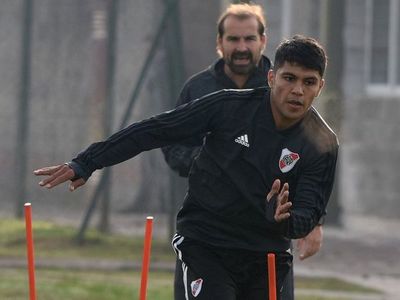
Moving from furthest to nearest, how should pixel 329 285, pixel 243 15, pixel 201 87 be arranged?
pixel 329 285, pixel 243 15, pixel 201 87

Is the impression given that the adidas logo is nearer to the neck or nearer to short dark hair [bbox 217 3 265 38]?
the neck

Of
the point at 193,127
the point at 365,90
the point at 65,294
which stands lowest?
the point at 65,294

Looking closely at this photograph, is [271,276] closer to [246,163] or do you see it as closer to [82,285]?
[246,163]

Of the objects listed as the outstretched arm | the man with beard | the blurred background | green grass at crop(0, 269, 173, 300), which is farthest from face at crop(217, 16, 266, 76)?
the blurred background

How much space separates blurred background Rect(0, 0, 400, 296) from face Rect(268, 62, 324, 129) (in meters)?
7.27

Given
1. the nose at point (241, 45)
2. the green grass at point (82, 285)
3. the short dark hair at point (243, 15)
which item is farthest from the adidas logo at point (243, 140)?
the green grass at point (82, 285)

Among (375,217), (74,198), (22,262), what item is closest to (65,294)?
(22,262)

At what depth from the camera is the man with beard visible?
7.30m

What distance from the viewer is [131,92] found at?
14.6m

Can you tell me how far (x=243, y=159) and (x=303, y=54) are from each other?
1.61ft

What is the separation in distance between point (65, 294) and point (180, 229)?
4.12 meters

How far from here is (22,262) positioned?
11742mm

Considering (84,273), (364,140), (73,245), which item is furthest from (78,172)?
(364,140)

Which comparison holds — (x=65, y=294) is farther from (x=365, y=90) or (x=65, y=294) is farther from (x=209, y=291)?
(x=365, y=90)
